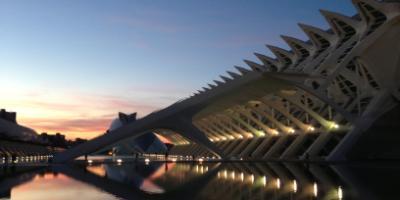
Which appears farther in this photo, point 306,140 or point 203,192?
point 306,140

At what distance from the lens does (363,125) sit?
118ft

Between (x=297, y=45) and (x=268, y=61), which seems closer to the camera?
(x=297, y=45)

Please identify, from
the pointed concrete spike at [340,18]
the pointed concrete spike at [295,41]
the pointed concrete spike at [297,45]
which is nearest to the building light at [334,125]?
the pointed concrete spike at [340,18]

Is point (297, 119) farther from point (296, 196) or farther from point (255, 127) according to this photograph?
point (296, 196)

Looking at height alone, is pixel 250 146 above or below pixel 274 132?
below

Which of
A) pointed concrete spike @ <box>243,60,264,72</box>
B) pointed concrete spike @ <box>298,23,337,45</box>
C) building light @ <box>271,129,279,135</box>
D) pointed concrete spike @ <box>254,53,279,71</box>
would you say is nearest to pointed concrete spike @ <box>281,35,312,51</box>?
pointed concrete spike @ <box>298,23,337,45</box>

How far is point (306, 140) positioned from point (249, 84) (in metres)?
10.7

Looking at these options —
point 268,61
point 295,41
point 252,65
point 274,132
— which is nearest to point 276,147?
→ point 274,132

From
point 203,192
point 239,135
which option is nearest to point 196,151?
point 239,135

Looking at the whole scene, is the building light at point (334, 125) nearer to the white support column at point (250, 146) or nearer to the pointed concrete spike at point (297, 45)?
the white support column at point (250, 146)

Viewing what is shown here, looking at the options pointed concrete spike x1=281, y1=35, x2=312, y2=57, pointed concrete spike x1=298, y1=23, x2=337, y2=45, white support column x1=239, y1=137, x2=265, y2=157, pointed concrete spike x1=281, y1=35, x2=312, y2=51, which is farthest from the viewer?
pointed concrete spike x1=281, y1=35, x2=312, y2=51

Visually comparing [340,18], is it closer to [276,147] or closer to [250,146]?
[276,147]

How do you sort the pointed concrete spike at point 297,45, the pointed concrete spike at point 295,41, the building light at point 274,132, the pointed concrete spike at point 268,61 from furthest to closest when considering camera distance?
the pointed concrete spike at point 268,61
the pointed concrete spike at point 295,41
the pointed concrete spike at point 297,45
the building light at point 274,132

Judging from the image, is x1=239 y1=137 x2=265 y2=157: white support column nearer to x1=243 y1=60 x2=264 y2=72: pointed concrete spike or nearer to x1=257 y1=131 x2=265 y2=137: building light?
x1=257 y1=131 x2=265 y2=137: building light
